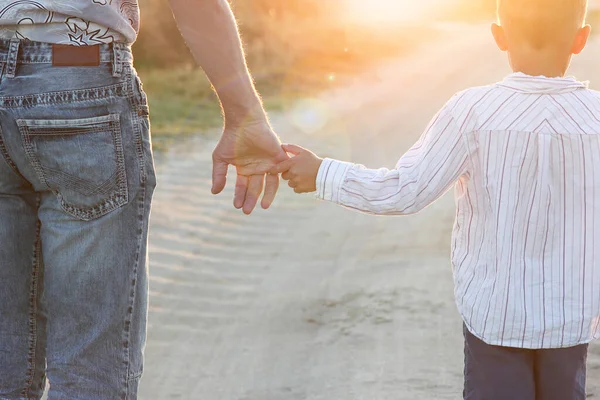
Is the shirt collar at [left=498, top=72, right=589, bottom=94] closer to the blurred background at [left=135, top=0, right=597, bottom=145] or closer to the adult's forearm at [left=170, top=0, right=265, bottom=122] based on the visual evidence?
the adult's forearm at [left=170, top=0, right=265, bottom=122]

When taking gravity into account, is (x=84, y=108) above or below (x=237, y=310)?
above

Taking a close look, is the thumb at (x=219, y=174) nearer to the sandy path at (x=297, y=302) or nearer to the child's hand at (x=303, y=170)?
the child's hand at (x=303, y=170)

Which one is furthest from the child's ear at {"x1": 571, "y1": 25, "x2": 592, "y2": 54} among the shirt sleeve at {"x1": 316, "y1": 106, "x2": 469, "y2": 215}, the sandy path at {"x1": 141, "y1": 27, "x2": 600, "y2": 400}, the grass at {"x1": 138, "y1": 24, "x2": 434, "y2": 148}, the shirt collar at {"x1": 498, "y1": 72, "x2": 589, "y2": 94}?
the grass at {"x1": 138, "y1": 24, "x2": 434, "y2": 148}

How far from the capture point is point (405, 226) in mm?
6508

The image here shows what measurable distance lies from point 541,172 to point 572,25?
0.41m

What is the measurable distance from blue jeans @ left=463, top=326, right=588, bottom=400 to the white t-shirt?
130 centimetres

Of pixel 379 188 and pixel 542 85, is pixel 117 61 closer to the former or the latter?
pixel 379 188

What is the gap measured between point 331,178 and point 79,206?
827 millimetres

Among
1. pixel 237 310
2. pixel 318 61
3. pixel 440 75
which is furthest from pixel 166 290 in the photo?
pixel 318 61

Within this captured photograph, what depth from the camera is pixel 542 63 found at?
250 centimetres

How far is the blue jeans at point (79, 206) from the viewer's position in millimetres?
2125

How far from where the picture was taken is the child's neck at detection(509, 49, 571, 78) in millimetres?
2500

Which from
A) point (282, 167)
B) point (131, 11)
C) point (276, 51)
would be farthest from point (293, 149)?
→ point (276, 51)

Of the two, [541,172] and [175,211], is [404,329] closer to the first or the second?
[541,172]
